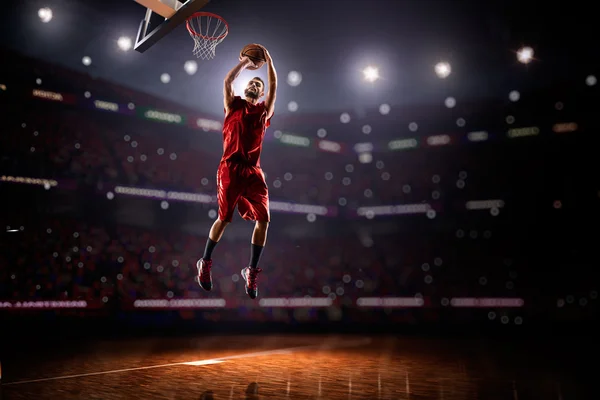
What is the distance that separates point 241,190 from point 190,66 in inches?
366

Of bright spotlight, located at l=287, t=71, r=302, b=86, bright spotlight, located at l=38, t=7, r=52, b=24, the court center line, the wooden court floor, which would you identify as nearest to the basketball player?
the wooden court floor

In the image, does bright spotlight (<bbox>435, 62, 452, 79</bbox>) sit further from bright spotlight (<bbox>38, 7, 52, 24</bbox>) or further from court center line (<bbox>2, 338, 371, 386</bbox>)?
bright spotlight (<bbox>38, 7, 52, 24</bbox>)

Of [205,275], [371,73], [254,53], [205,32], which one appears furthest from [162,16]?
[371,73]

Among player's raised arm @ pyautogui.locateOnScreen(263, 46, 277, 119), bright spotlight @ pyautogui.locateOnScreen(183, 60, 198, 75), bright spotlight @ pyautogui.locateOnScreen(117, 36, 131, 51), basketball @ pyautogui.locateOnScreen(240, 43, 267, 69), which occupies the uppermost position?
bright spotlight @ pyautogui.locateOnScreen(183, 60, 198, 75)

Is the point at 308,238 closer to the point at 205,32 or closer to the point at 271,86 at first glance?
the point at 205,32

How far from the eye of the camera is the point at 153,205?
11.5 meters

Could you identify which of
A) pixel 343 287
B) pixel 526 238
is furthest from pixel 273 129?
pixel 526 238

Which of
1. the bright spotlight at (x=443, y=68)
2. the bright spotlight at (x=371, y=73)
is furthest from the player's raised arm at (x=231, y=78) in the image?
the bright spotlight at (x=443, y=68)

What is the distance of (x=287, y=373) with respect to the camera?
4.03 m

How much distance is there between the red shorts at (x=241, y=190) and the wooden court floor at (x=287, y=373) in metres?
1.30

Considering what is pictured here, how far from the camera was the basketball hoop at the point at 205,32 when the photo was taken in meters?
4.49

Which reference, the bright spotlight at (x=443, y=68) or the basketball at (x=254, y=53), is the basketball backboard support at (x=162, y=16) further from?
the bright spotlight at (x=443, y=68)

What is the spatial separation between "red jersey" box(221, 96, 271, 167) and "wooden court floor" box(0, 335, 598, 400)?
1741mm

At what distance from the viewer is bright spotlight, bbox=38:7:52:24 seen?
9727 mm
